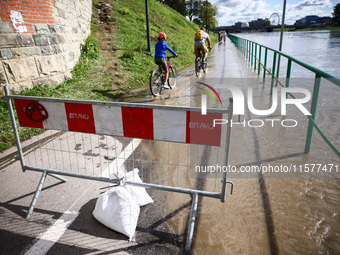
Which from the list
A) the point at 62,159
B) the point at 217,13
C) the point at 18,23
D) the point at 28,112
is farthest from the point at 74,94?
the point at 217,13

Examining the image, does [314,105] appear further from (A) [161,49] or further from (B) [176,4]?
(B) [176,4]

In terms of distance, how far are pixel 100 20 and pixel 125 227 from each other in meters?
14.9

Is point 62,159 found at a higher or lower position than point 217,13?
lower

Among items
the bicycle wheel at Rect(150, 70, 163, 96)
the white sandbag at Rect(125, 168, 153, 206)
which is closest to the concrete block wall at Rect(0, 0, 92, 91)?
the bicycle wheel at Rect(150, 70, 163, 96)

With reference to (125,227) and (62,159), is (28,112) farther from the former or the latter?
(125,227)

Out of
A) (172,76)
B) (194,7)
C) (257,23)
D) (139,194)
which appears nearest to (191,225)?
(139,194)

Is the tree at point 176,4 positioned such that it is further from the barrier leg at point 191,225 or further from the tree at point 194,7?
the barrier leg at point 191,225

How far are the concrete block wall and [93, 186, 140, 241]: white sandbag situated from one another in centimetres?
491

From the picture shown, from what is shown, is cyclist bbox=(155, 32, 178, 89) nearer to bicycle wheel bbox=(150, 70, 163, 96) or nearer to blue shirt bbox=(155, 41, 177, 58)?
blue shirt bbox=(155, 41, 177, 58)

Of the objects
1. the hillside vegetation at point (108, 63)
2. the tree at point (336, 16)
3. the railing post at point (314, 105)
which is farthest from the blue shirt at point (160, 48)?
the tree at point (336, 16)

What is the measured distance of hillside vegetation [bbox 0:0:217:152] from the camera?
288 inches

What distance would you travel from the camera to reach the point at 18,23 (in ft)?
21.2

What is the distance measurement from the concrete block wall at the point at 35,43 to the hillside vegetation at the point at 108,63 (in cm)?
37

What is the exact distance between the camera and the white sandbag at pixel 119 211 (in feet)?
8.87
